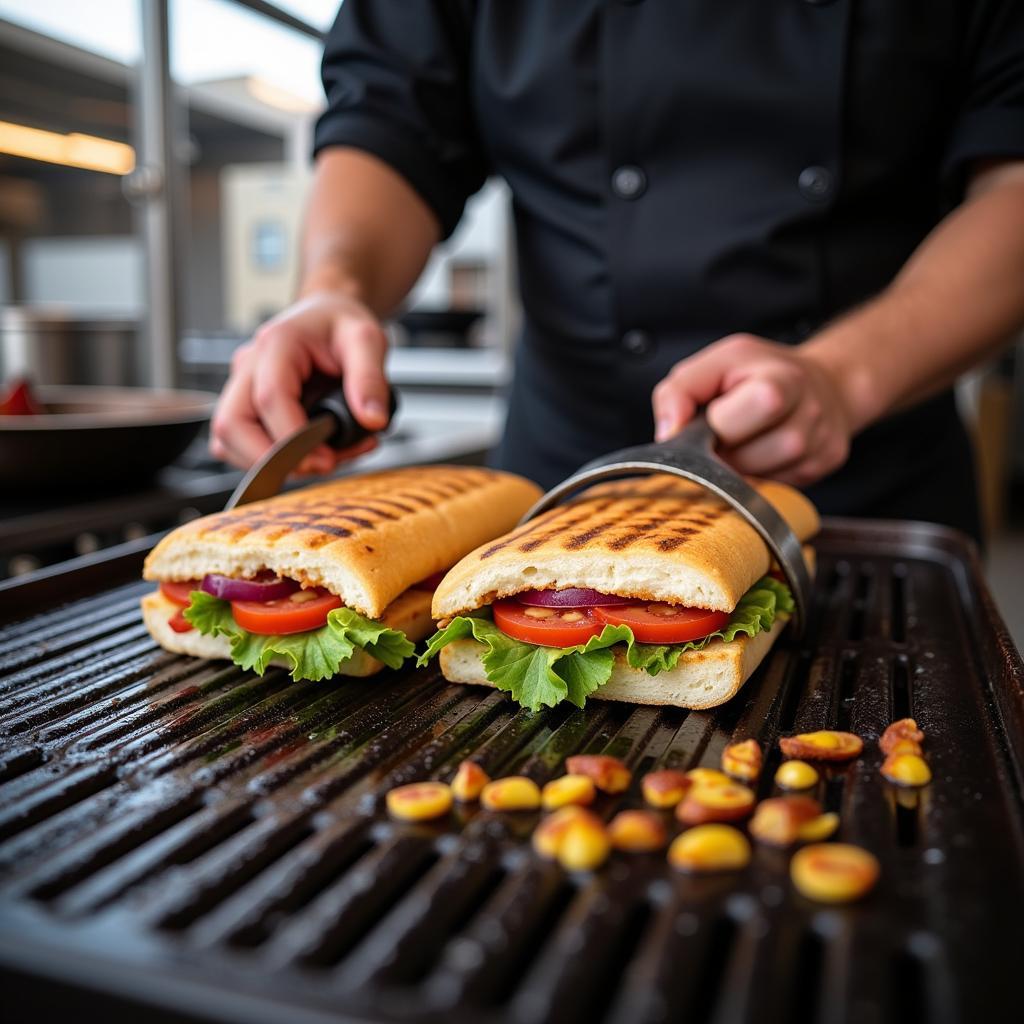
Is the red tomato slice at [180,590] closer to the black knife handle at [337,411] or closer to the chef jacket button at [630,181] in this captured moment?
the black knife handle at [337,411]

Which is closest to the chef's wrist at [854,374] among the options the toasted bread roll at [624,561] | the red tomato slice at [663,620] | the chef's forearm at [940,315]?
the chef's forearm at [940,315]

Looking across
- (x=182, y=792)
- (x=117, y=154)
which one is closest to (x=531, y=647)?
(x=182, y=792)

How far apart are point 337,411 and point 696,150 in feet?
3.48

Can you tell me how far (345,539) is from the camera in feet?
5.37

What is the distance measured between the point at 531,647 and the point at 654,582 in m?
0.20

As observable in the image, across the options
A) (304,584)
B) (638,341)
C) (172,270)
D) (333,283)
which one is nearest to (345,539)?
(304,584)

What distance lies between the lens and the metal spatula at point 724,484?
159cm

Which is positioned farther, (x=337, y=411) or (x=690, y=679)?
(x=337, y=411)

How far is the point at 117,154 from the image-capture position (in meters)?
5.02

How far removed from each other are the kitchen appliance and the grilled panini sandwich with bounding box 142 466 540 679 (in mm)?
660

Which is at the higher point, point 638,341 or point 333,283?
point 333,283

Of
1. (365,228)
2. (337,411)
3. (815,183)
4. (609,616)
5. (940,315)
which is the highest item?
(815,183)

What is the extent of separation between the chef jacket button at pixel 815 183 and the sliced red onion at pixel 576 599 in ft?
4.11

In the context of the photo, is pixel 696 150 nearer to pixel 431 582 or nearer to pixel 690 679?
pixel 431 582
